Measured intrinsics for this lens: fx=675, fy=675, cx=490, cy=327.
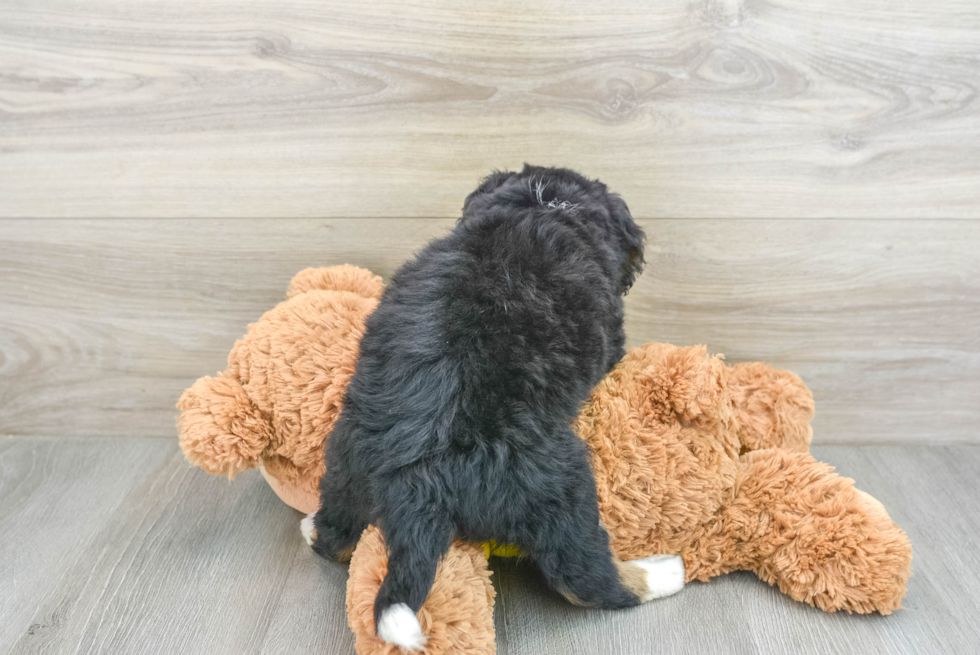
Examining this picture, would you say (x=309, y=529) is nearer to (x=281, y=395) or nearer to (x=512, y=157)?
(x=281, y=395)

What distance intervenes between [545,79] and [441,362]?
0.52 m

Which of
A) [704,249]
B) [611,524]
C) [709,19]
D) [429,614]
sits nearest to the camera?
[429,614]

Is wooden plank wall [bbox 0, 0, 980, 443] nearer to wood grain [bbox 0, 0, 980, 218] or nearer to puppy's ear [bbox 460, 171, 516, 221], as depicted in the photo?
wood grain [bbox 0, 0, 980, 218]

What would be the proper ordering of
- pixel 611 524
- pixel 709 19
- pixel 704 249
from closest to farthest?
pixel 611 524
pixel 709 19
pixel 704 249

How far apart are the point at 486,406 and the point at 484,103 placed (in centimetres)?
52

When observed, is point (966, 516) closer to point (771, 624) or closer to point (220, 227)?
point (771, 624)

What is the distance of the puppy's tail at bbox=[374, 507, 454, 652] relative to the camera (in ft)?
2.00

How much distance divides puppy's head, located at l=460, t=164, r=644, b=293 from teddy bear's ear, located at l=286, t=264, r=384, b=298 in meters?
0.23

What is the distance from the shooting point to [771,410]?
0.96 meters

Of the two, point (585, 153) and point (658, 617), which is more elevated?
point (585, 153)

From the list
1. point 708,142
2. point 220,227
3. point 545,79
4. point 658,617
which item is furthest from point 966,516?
point 220,227

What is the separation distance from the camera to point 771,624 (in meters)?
0.81

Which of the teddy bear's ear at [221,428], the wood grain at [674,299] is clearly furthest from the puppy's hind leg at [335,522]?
the wood grain at [674,299]

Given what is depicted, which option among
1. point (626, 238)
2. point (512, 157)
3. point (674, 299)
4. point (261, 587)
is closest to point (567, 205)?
point (626, 238)
